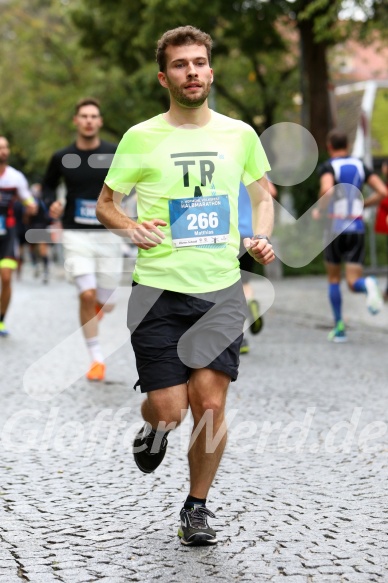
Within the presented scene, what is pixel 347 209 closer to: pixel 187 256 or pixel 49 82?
pixel 187 256

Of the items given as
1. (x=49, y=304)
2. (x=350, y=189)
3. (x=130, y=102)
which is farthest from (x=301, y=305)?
(x=130, y=102)

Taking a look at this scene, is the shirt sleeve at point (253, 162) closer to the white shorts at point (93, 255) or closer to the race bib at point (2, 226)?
the white shorts at point (93, 255)

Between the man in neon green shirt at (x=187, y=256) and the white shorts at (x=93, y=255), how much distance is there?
4543 mm

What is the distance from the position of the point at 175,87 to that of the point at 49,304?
545 inches

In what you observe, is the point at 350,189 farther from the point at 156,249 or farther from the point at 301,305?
the point at 156,249

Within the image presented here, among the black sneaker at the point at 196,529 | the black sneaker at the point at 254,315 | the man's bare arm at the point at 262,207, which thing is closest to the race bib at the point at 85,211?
the black sneaker at the point at 254,315

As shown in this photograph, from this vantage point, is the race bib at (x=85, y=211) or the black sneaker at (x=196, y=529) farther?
the race bib at (x=85, y=211)

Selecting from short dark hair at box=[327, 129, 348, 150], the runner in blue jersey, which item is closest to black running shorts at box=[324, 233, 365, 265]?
the runner in blue jersey

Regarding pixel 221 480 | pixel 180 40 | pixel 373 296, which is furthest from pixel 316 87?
pixel 180 40

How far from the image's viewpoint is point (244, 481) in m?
5.51

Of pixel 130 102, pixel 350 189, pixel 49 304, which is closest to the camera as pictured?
pixel 350 189

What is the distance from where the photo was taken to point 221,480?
5551mm

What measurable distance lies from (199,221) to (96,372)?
493 centimetres

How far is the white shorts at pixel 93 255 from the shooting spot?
9.13 m
